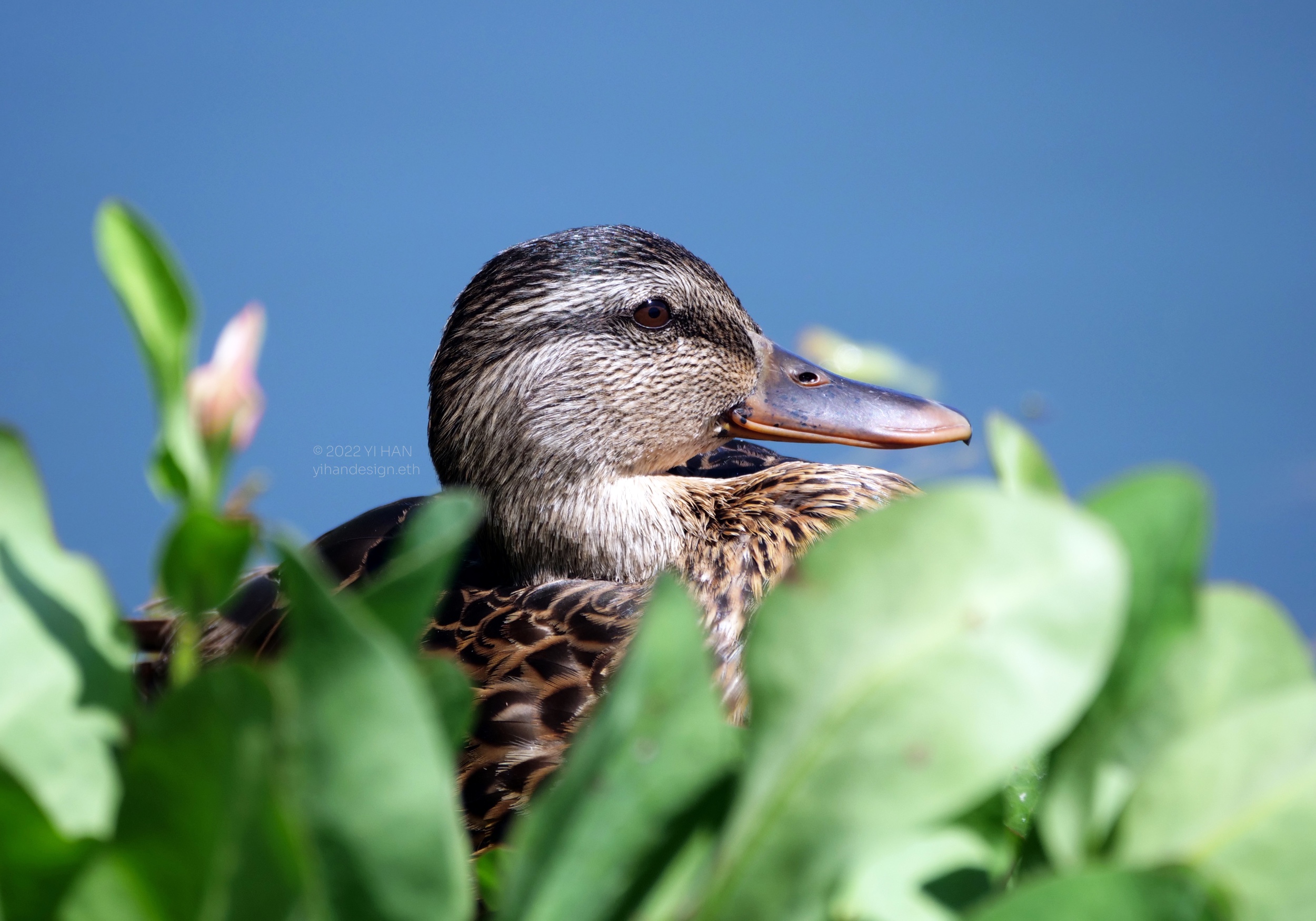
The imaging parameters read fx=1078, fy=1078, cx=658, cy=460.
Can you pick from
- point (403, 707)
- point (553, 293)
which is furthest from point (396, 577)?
point (553, 293)

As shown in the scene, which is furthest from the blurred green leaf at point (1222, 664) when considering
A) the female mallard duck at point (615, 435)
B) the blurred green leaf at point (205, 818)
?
the female mallard duck at point (615, 435)

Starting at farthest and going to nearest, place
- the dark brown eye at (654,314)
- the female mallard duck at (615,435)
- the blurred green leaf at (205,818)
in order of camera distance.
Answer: the dark brown eye at (654,314)
the female mallard duck at (615,435)
the blurred green leaf at (205,818)

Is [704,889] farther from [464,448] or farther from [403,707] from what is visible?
[464,448]

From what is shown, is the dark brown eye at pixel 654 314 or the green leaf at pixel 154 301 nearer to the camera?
the green leaf at pixel 154 301

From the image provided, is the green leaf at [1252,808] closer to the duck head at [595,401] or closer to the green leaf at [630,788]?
the green leaf at [630,788]

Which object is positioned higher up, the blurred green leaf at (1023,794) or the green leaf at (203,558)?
the green leaf at (203,558)

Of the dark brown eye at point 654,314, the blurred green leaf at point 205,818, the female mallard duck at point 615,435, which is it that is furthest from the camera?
the dark brown eye at point 654,314

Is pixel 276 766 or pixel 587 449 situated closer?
pixel 276 766
